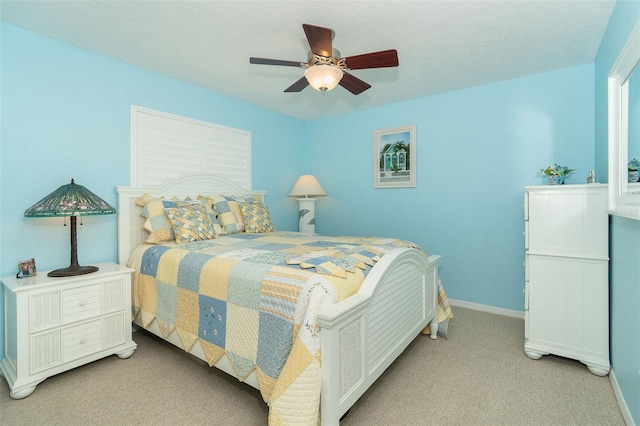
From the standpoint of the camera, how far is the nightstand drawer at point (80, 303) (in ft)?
6.64

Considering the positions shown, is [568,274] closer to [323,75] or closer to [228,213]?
[323,75]

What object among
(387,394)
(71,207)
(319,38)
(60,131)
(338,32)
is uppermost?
(338,32)

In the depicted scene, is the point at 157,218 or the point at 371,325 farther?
the point at 157,218

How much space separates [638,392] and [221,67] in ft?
11.7

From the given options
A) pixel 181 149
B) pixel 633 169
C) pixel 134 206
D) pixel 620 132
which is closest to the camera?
pixel 633 169

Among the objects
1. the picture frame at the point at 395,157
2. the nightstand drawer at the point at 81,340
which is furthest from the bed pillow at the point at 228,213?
the picture frame at the point at 395,157

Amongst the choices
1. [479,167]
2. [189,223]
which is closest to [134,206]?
[189,223]

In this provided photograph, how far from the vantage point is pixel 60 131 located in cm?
238

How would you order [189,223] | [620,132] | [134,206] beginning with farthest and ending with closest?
[134,206], [189,223], [620,132]

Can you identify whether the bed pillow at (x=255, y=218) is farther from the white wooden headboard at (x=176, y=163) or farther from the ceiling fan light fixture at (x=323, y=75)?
the ceiling fan light fixture at (x=323, y=75)

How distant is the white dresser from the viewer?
2.06 m

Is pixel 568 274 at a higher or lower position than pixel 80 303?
higher

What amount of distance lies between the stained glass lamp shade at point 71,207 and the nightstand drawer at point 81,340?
0.37 meters

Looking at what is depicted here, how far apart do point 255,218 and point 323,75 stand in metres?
1.72
